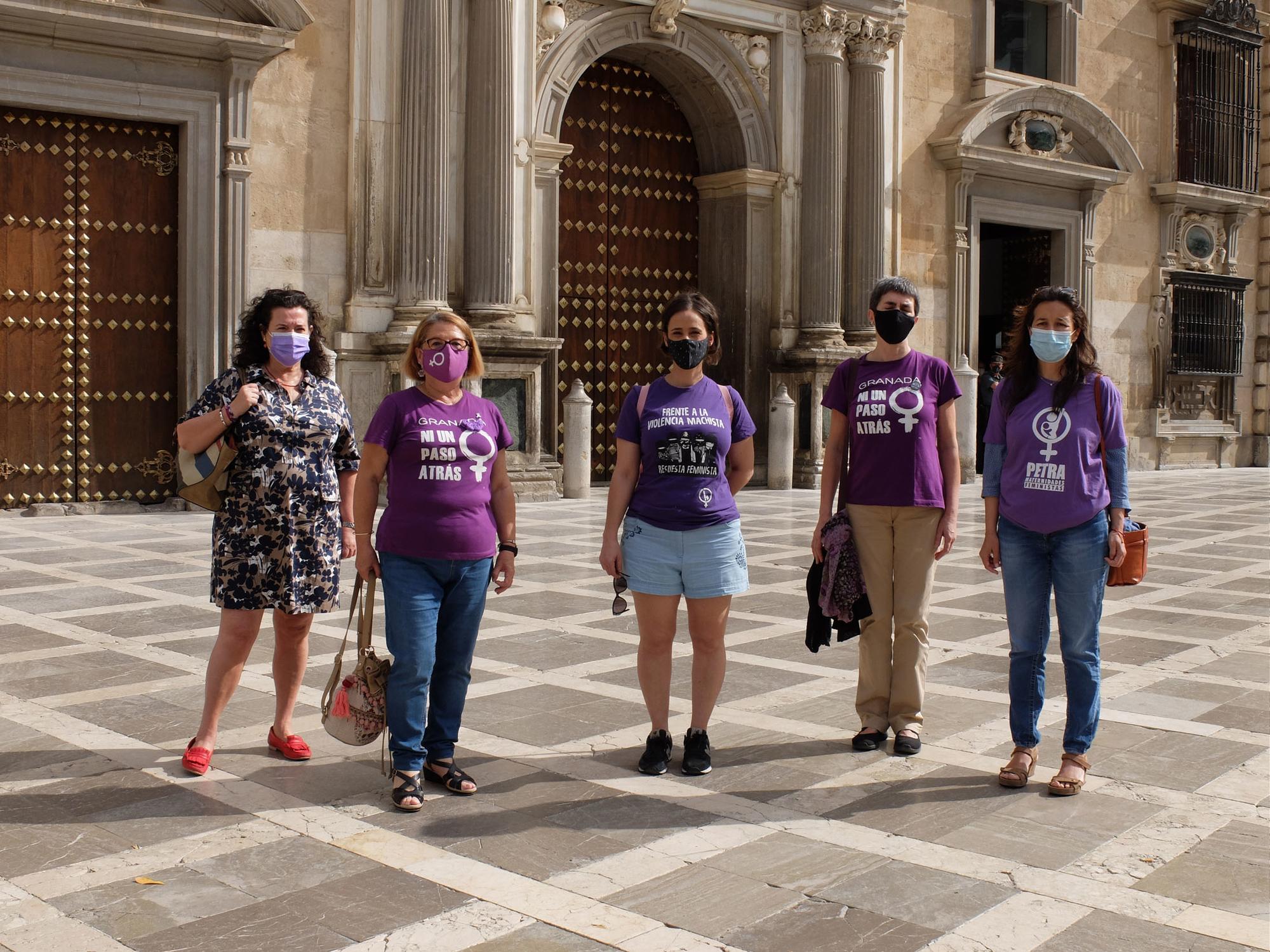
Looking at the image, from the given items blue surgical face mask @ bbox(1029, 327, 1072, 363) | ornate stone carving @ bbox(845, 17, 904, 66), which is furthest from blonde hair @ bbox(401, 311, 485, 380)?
ornate stone carving @ bbox(845, 17, 904, 66)

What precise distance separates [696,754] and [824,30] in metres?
14.2

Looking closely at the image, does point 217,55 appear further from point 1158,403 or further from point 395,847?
point 1158,403

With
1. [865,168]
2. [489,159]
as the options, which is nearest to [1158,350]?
[865,168]

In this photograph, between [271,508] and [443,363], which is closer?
[443,363]

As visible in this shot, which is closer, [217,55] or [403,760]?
[403,760]

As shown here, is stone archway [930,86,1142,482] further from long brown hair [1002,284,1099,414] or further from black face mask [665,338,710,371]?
black face mask [665,338,710,371]

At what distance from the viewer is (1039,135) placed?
66.3 ft

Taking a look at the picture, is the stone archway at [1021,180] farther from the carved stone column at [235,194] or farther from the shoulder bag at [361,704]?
the shoulder bag at [361,704]

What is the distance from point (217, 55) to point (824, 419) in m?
8.21

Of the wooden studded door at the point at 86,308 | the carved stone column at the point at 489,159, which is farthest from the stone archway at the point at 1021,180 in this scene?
the wooden studded door at the point at 86,308

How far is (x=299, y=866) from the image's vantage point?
383 cm

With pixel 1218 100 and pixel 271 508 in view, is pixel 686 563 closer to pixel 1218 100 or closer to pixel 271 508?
pixel 271 508

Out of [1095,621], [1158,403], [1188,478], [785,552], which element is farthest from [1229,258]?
[1095,621]

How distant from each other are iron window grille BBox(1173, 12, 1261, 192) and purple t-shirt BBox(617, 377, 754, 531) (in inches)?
791
